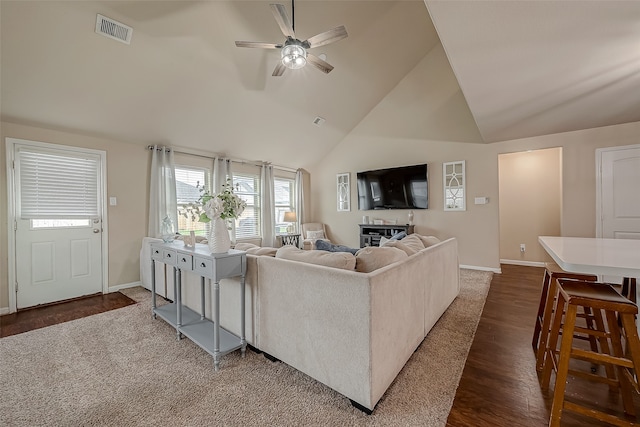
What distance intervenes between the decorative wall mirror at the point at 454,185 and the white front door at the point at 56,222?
5.94 metres

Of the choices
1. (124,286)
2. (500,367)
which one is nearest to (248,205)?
(124,286)

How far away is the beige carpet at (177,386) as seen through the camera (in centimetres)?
141

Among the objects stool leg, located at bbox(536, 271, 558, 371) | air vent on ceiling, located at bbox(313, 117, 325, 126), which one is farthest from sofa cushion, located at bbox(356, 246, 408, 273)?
air vent on ceiling, located at bbox(313, 117, 325, 126)

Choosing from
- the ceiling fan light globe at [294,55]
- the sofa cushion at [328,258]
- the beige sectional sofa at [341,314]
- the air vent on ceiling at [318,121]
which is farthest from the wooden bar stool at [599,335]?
the air vent on ceiling at [318,121]

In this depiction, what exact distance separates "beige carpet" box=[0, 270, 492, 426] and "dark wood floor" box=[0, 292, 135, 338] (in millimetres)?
340

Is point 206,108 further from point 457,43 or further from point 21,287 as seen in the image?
point 457,43

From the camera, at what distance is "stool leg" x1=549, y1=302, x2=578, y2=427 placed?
4.00ft

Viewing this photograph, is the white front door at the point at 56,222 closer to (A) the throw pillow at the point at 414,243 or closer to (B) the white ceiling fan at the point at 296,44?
(B) the white ceiling fan at the point at 296,44

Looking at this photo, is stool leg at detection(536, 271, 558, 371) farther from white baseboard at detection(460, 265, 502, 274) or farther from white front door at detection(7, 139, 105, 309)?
white front door at detection(7, 139, 105, 309)

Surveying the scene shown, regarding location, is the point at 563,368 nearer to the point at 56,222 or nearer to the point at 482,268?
the point at 482,268

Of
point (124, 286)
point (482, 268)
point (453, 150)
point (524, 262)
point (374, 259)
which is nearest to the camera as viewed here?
point (374, 259)

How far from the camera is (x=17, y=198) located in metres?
3.10

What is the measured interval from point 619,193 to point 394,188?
3317 millimetres

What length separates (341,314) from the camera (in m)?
1.47
